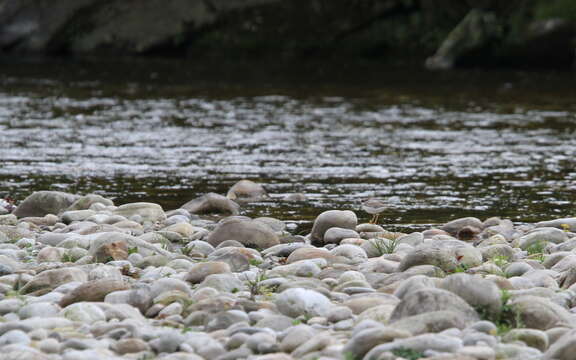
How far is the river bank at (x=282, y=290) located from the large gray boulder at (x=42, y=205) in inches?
22.5

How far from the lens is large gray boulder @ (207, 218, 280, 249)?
767 centimetres

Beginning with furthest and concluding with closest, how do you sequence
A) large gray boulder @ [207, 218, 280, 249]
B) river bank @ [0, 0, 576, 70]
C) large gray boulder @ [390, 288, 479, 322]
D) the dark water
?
river bank @ [0, 0, 576, 70] → the dark water → large gray boulder @ [207, 218, 280, 249] → large gray boulder @ [390, 288, 479, 322]

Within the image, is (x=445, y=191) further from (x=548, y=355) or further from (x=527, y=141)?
(x=548, y=355)

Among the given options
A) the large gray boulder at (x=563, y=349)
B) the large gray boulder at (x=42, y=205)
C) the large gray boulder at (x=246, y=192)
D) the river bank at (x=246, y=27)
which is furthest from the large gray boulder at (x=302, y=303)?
the river bank at (x=246, y=27)

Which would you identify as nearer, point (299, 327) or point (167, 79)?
point (299, 327)

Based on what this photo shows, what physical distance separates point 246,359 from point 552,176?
318 inches

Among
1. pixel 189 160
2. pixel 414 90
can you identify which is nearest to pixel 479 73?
pixel 414 90

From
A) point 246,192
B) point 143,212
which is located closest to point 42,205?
point 143,212

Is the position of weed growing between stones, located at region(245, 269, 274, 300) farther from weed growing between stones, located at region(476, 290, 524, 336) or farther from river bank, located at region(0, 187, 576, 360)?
weed growing between stones, located at region(476, 290, 524, 336)

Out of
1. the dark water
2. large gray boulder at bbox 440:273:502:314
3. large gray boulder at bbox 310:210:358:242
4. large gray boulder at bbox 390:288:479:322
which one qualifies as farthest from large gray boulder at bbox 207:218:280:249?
large gray boulder at bbox 390:288:479:322

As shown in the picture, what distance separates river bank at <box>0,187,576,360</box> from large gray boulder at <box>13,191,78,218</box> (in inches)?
22.5

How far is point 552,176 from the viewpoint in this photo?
11.9 m

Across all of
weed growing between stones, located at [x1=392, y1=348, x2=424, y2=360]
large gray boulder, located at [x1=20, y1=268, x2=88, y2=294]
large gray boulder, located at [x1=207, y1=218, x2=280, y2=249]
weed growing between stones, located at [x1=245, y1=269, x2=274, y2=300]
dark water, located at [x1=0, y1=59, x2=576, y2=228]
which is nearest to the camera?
weed growing between stones, located at [x1=392, y1=348, x2=424, y2=360]

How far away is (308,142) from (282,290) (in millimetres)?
8930
